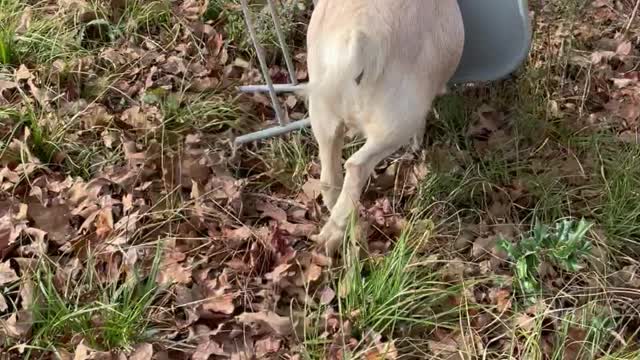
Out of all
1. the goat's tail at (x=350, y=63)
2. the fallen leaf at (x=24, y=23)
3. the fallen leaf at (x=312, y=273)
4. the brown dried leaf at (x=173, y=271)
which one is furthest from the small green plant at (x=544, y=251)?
the fallen leaf at (x=24, y=23)

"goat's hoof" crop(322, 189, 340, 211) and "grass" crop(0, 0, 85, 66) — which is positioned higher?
"grass" crop(0, 0, 85, 66)

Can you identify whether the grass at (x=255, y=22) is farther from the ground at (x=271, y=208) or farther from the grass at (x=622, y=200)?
the grass at (x=622, y=200)

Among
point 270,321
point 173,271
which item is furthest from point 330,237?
point 173,271

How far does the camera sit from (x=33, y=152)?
274 cm

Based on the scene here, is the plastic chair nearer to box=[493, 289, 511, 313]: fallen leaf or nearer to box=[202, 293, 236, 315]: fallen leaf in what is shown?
box=[493, 289, 511, 313]: fallen leaf

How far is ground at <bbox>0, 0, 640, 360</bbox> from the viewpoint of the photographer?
2270 millimetres

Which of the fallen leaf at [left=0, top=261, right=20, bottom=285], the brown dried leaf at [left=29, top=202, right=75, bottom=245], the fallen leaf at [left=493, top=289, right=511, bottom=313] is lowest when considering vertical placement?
the fallen leaf at [left=493, top=289, right=511, bottom=313]

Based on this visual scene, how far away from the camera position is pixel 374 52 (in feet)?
6.98

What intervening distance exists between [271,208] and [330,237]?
12.4 inches

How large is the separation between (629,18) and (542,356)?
79.7 inches

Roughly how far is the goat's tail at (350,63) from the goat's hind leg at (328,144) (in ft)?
0.37

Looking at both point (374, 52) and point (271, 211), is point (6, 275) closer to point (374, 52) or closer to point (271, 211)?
point (271, 211)

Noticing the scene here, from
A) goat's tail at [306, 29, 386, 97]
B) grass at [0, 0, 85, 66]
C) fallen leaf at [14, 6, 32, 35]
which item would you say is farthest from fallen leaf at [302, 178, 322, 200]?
fallen leaf at [14, 6, 32, 35]

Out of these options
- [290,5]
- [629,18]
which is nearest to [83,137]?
[290,5]
